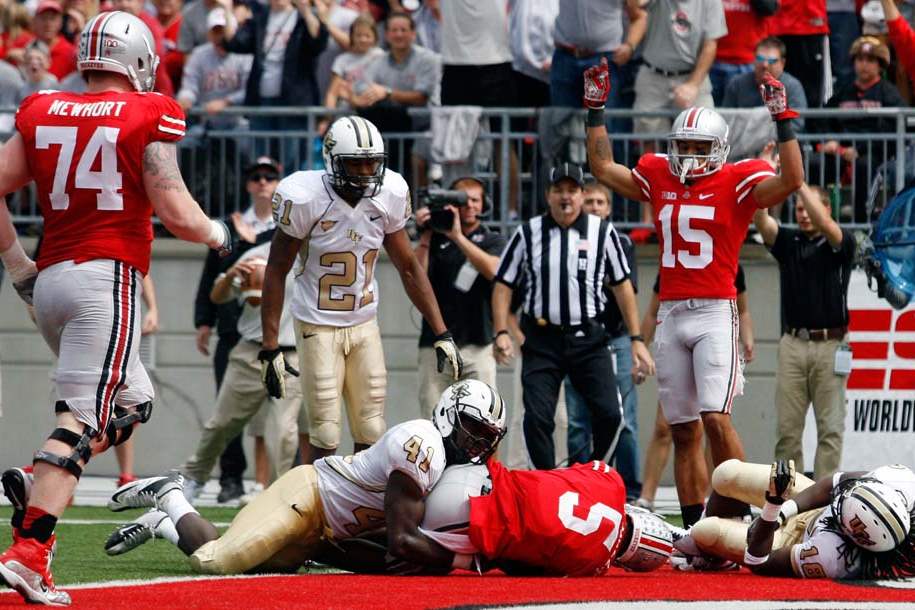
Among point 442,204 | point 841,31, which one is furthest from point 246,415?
point 841,31

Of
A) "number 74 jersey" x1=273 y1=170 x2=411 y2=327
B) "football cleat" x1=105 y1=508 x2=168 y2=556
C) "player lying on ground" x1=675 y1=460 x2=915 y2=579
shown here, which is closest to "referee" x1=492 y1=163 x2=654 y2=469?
"number 74 jersey" x1=273 y1=170 x2=411 y2=327

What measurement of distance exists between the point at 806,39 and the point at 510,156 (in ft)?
7.30

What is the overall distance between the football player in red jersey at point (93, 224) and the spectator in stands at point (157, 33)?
23.2 ft

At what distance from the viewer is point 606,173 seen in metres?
8.83

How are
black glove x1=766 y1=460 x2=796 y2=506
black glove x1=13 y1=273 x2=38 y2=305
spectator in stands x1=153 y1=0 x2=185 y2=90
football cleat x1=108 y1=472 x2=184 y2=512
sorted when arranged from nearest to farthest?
black glove x1=13 y1=273 x2=38 y2=305
black glove x1=766 y1=460 x2=796 y2=506
football cleat x1=108 y1=472 x2=184 y2=512
spectator in stands x1=153 y1=0 x2=185 y2=90

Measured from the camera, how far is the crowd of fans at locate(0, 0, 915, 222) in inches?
468

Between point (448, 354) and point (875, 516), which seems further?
point (448, 354)

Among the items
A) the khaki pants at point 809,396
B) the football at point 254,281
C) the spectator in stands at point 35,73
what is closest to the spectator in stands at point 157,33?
the spectator in stands at point 35,73

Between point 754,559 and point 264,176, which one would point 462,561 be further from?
point 264,176

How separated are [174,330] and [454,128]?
2.71m

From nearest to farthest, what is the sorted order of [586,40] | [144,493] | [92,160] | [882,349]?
[92,160], [144,493], [882,349], [586,40]

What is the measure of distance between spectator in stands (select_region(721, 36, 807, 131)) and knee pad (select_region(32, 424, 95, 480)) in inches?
260

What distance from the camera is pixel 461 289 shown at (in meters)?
10.8

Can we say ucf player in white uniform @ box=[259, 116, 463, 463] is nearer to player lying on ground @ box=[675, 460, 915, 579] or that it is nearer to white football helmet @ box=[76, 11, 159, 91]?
player lying on ground @ box=[675, 460, 915, 579]
